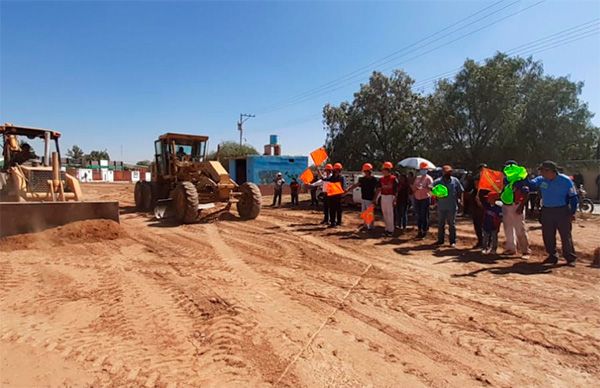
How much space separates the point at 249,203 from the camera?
11.5m

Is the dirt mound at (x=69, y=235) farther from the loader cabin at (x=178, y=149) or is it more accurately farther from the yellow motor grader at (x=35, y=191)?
the loader cabin at (x=178, y=149)

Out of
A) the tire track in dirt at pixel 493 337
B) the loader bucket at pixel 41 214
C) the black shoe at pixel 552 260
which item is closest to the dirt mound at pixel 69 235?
the loader bucket at pixel 41 214

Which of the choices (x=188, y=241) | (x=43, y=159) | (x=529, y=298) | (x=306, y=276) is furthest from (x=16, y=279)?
(x=529, y=298)

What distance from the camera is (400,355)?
3197 mm

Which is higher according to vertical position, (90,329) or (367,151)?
(367,151)

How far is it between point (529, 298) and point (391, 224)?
4.51 metres

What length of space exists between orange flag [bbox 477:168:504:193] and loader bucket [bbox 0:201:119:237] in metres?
7.93

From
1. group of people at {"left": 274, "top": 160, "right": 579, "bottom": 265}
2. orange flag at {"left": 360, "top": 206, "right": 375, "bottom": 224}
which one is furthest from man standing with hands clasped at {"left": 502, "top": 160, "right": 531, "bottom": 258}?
orange flag at {"left": 360, "top": 206, "right": 375, "bottom": 224}

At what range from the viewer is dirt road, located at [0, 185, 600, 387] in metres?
2.90

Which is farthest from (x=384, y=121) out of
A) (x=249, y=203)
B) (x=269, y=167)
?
(x=249, y=203)

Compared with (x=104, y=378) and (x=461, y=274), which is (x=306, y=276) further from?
(x=104, y=378)

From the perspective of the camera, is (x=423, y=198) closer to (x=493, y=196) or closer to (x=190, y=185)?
(x=493, y=196)

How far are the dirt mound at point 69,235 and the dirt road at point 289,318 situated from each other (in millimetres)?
63

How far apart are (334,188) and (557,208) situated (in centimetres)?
512
